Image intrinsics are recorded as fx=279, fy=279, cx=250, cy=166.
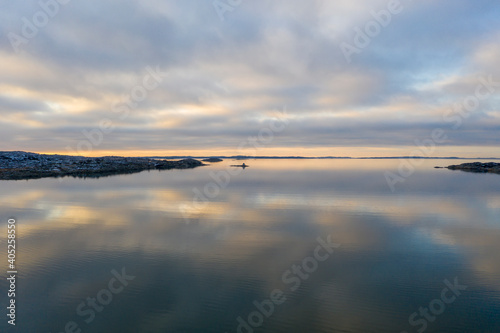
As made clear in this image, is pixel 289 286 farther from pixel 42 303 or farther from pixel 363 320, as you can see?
pixel 42 303

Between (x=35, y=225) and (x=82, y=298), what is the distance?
14.0 meters

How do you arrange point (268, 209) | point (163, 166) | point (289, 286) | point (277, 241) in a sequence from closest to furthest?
1. point (289, 286)
2. point (277, 241)
3. point (268, 209)
4. point (163, 166)

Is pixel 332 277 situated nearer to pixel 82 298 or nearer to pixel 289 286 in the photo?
pixel 289 286

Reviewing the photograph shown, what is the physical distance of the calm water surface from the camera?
31.2ft

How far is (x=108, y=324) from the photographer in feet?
30.6

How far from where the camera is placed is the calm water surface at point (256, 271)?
952 cm

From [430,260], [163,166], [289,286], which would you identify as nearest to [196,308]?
[289,286]

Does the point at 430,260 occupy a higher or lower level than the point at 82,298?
higher

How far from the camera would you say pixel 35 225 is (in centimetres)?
2094

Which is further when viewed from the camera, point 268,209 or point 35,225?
point 268,209

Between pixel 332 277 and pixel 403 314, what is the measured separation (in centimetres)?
323

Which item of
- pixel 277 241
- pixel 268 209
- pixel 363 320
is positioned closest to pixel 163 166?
pixel 268 209

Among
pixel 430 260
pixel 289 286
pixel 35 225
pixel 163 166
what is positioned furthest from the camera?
pixel 163 166

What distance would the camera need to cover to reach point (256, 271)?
13062 millimetres
